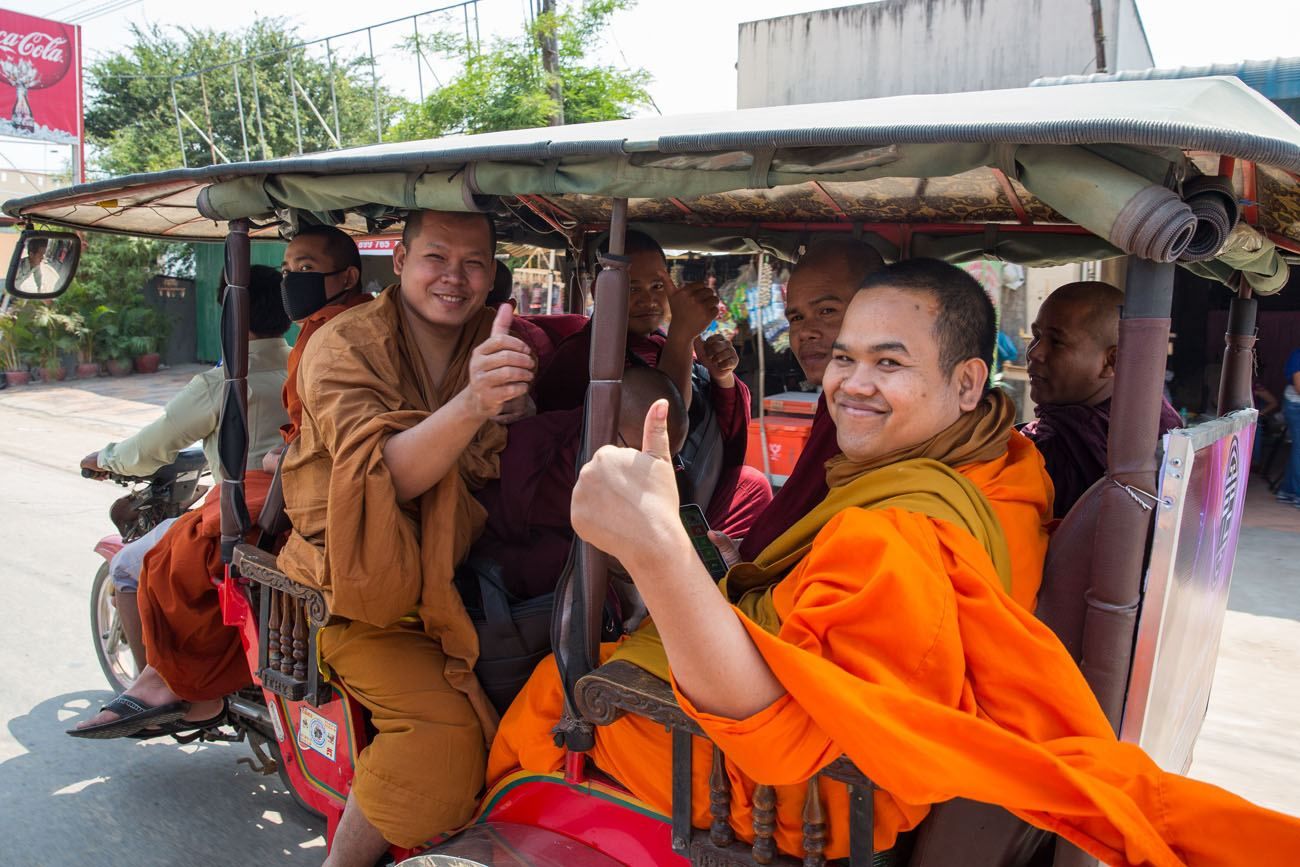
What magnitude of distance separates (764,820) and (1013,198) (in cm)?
174

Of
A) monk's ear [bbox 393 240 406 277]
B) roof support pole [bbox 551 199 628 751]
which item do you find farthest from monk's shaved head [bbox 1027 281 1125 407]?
monk's ear [bbox 393 240 406 277]

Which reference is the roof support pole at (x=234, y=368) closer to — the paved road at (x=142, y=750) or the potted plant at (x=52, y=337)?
the paved road at (x=142, y=750)

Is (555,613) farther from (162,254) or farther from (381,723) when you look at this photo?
(162,254)

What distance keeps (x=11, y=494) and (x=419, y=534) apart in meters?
7.60

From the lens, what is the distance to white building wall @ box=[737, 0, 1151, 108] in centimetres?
1063

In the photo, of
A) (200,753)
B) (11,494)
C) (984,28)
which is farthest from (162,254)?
(200,753)

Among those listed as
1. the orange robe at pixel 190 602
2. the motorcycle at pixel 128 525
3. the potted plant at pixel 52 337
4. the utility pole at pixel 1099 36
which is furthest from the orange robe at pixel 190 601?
the potted plant at pixel 52 337

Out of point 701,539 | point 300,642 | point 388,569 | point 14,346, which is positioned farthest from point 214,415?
point 14,346

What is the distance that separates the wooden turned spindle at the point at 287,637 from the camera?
2.57m

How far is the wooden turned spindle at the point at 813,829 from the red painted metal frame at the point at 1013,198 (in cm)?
134

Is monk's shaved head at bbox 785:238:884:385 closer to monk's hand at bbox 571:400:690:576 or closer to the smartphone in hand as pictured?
the smartphone in hand

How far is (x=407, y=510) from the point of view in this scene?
86.7 inches

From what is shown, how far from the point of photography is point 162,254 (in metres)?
18.5

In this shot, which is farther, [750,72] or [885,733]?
[750,72]
